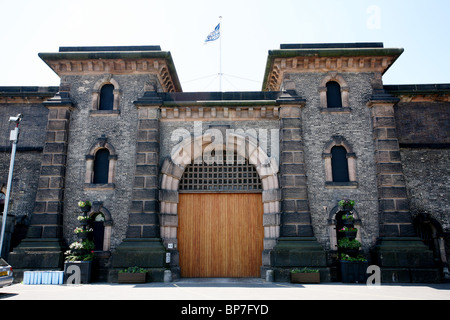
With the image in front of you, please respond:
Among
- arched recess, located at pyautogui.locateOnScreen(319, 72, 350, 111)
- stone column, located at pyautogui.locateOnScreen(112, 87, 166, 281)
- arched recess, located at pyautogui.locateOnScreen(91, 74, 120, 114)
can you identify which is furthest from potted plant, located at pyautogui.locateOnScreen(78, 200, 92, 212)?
arched recess, located at pyautogui.locateOnScreen(319, 72, 350, 111)

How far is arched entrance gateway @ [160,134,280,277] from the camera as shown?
1388cm

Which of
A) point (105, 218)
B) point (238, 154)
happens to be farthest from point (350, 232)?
point (105, 218)

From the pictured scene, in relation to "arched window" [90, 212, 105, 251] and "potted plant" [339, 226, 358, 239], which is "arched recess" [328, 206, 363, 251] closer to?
"potted plant" [339, 226, 358, 239]

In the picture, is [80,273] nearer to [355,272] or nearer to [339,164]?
[355,272]

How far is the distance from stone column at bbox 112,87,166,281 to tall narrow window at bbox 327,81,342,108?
7.39 meters

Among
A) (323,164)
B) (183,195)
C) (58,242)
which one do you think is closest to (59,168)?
(58,242)

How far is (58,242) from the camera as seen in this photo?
13.1 metres

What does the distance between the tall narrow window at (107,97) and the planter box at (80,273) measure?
660cm

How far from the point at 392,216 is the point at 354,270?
2.77 metres

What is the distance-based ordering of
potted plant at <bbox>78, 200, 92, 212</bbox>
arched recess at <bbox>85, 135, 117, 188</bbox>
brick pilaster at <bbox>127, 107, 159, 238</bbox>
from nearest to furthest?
potted plant at <bbox>78, 200, 92, 212</bbox> → brick pilaster at <bbox>127, 107, 159, 238</bbox> → arched recess at <bbox>85, 135, 117, 188</bbox>

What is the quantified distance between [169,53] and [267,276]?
393 inches

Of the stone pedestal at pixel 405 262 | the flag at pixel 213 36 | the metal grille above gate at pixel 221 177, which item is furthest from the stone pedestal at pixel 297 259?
the flag at pixel 213 36

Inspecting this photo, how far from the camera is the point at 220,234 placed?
14211mm

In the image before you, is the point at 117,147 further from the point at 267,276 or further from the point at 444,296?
the point at 444,296
